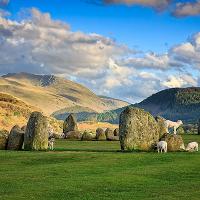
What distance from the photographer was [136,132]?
44656mm

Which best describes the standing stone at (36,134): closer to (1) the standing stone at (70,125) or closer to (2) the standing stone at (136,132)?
(2) the standing stone at (136,132)

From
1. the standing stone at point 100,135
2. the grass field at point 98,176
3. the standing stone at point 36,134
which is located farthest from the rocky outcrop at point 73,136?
the grass field at point 98,176

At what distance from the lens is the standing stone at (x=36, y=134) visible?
152ft

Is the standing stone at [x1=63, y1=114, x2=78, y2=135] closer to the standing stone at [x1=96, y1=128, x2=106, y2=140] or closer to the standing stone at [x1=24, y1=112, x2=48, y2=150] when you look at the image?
the standing stone at [x1=96, y1=128, x2=106, y2=140]

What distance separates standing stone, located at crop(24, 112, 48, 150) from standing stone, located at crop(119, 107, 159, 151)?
718cm

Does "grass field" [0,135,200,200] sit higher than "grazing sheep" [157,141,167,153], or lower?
lower

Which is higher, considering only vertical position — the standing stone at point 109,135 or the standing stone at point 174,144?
the standing stone at point 109,135

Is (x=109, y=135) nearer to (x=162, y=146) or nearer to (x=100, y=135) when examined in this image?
(x=100, y=135)

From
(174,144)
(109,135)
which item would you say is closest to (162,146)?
(174,144)

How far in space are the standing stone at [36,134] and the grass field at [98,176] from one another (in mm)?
5281

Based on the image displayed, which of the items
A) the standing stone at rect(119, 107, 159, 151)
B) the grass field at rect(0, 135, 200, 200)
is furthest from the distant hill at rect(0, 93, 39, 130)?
the grass field at rect(0, 135, 200, 200)

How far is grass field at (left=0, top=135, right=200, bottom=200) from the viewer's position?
24.9 metres

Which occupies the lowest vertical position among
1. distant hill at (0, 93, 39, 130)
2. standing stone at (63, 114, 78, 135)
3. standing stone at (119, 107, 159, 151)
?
standing stone at (119, 107, 159, 151)

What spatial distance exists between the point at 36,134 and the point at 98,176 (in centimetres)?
1722
